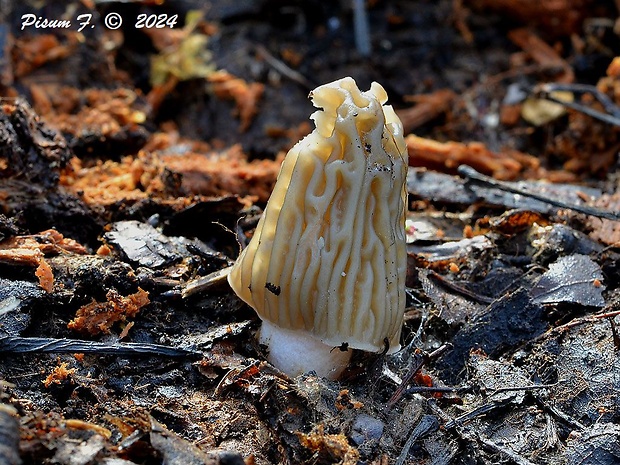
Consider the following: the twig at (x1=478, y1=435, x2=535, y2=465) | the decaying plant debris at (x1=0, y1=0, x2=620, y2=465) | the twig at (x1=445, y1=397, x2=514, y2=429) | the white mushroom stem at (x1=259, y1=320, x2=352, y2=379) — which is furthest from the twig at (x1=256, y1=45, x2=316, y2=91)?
the twig at (x1=478, y1=435, x2=535, y2=465)

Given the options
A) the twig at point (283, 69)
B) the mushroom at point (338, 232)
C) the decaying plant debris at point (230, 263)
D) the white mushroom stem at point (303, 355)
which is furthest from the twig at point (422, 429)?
the twig at point (283, 69)

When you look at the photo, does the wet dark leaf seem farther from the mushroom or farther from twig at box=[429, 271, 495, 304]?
the mushroom

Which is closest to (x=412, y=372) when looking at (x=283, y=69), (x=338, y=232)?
(x=338, y=232)

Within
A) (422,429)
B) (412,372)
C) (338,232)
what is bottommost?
(422,429)

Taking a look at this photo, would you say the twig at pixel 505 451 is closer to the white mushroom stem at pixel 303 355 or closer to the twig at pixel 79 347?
the white mushroom stem at pixel 303 355

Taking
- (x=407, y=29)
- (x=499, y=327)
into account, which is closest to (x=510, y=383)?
(x=499, y=327)

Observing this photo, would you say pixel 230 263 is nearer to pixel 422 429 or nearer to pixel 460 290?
pixel 460 290
